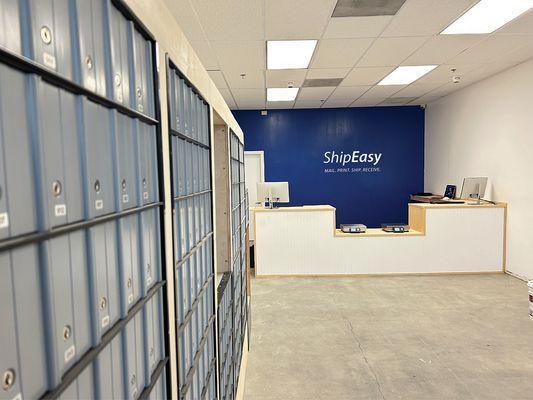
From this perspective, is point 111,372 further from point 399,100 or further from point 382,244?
point 399,100

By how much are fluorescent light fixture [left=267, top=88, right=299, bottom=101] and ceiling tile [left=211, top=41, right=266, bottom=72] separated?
1276 mm

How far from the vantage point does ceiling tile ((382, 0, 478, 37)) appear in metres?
2.98

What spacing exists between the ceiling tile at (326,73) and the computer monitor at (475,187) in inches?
94.7

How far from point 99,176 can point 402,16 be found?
3.34m

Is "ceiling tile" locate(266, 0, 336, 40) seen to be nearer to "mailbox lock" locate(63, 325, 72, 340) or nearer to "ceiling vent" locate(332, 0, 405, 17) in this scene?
"ceiling vent" locate(332, 0, 405, 17)

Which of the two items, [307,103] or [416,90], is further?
[307,103]

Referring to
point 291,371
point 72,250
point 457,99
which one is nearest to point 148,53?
point 72,250

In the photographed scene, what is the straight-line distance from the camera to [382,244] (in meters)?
5.42

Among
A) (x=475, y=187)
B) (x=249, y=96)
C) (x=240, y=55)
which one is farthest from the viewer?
(x=249, y=96)

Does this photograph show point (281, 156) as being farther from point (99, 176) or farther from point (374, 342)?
point (99, 176)

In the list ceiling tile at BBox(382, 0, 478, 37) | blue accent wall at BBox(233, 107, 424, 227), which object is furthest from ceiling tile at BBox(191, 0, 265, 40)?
blue accent wall at BBox(233, 107, 424, 227)

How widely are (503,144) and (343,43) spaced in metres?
2.93

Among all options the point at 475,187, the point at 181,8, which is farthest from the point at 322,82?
the point at 181,8

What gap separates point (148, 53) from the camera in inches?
33.6
